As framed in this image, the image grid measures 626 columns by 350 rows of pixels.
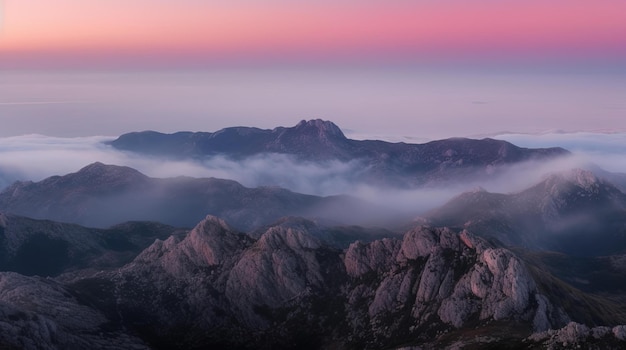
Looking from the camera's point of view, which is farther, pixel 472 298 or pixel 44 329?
pixel 472 298

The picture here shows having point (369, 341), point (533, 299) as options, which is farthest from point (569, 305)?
point (369, 341)

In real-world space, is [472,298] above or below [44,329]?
above

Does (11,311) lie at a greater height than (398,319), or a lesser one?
greater

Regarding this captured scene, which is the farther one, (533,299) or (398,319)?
(398,319)

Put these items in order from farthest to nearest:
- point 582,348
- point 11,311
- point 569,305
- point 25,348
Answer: point 569,305 < point 11,311 < point 25,348 < point 582,348

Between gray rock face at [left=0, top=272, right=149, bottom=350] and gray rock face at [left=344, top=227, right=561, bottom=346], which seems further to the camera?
gray rock face at [left=344, top=227, right=561, bottom=346]

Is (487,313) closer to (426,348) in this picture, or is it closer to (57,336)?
(426,348)

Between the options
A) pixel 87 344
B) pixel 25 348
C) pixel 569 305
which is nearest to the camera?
pixel 25 348

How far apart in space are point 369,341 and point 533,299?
164 ft

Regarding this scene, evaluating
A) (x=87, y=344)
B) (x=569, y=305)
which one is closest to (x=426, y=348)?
(x=569, y=305)

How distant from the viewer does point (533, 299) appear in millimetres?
174250

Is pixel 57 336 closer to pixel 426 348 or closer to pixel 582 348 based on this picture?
pixel 426 348

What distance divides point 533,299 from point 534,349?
46.3 meters

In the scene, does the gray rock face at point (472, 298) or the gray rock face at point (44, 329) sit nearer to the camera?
the gray rock face at point (44, 329)
